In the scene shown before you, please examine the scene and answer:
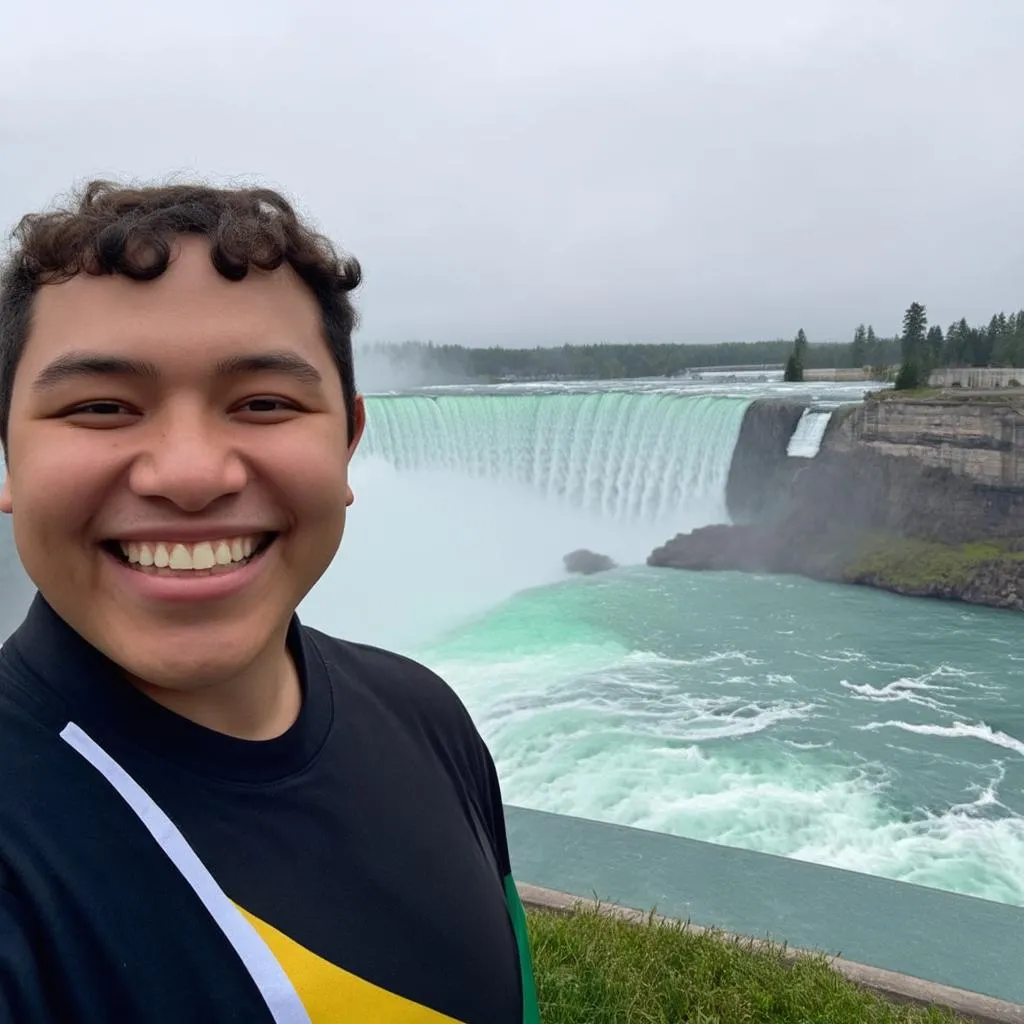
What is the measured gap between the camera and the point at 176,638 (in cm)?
77

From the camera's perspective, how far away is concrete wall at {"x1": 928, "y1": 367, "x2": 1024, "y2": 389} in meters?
23.5

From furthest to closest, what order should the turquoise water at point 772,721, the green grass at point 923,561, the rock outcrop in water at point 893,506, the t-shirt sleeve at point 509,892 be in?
the rock outcrop in water at point 893,506 < the green grass at point 923,561 < the turquoise water at point 772,721 < the t-shirt sleeve at point 509,892

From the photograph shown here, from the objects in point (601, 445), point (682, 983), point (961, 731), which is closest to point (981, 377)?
point (601, 445)

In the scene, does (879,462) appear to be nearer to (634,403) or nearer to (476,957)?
(634,403)

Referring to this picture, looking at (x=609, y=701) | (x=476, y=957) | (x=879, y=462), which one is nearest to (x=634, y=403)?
(x=879, y=462)

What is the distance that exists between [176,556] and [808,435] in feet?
68.6

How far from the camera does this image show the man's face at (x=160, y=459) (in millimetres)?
740

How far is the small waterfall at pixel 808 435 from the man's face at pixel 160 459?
20.5 m

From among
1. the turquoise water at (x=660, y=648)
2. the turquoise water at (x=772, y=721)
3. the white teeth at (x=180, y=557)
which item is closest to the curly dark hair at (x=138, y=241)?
the white teeth at (x=180, y=557)

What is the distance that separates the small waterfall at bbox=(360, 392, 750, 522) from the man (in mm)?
19101

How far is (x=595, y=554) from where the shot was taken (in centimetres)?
1875

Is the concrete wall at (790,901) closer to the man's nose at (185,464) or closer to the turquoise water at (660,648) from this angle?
the turquoise water at (660,648)

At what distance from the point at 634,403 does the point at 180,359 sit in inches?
779

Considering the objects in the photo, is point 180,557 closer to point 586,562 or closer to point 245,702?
point 245,702
